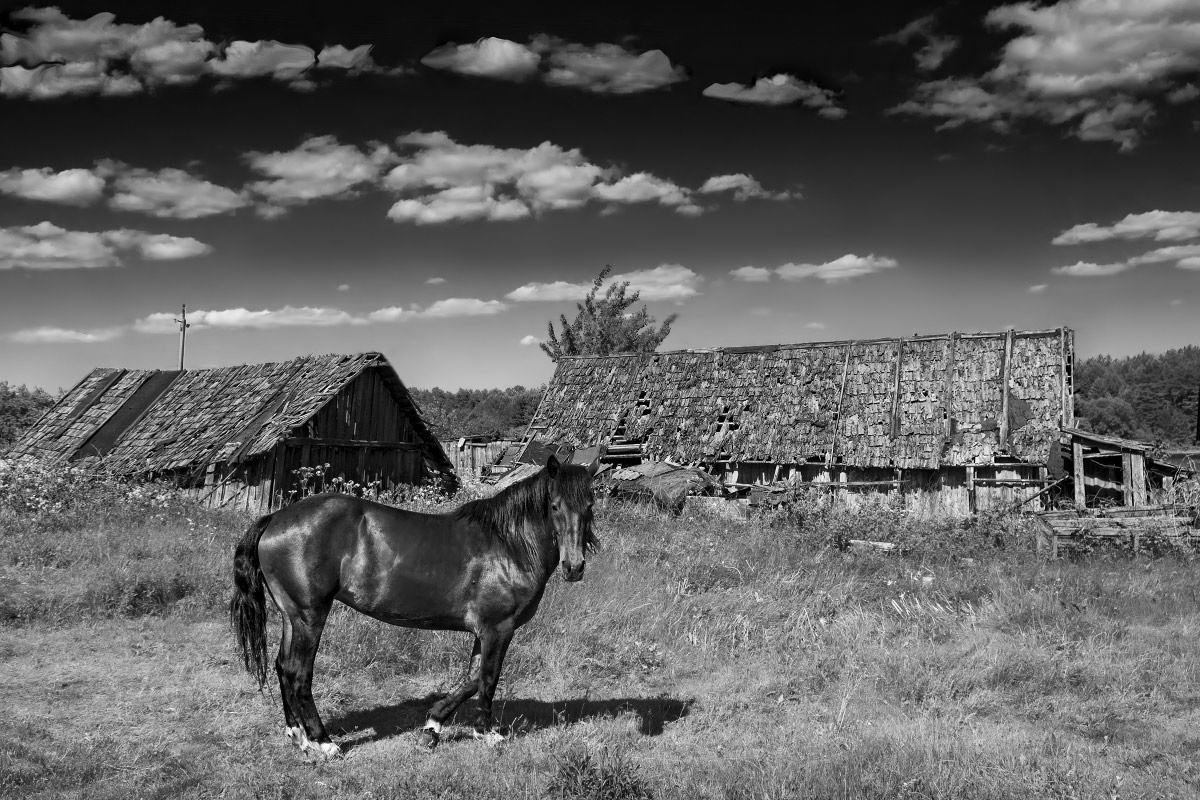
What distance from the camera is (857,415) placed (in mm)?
21594

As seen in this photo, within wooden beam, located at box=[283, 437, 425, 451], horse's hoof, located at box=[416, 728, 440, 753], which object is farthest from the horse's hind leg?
wooden beam, located at box=[283, 437, 425, 451]

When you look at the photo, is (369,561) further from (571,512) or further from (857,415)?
(857,415)

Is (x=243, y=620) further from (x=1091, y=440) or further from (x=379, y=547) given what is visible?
(x=1091, y=440)

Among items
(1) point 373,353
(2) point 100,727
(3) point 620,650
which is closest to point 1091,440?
(3) point 620,650

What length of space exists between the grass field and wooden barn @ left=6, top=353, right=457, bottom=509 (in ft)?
19.3

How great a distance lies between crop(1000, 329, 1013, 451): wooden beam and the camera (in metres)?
19.6

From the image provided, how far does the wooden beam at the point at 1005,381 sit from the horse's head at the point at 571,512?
16.4m

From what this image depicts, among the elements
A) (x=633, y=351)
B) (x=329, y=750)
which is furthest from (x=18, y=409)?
(x=329, y=750)

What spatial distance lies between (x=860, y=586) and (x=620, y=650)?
4.78m

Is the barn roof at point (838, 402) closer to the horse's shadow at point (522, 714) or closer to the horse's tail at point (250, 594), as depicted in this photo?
the horse's shadow at point (522, 714)

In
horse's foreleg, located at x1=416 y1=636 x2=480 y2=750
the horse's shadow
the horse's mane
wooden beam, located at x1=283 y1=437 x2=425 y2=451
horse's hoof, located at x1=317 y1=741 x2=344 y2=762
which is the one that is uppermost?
wooden beam, located at x1=283 y1=437 x2=425 y2=451

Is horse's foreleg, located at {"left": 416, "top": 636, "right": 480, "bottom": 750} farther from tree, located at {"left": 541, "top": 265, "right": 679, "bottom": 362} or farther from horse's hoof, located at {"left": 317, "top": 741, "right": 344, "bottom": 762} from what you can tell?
tree, located at {"left": 541, "top": 265, "right": 679, "bottom": 362}

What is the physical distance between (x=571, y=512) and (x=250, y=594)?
236 centimetres

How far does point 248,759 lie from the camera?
18.5 ft
